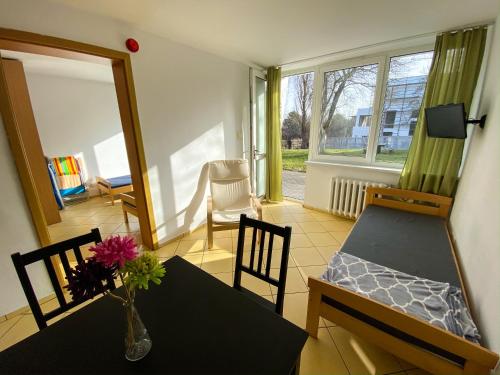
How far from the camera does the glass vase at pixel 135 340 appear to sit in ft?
2.30

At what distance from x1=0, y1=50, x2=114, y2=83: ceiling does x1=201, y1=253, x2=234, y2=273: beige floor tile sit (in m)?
3.20

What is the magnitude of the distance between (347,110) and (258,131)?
1.41 m

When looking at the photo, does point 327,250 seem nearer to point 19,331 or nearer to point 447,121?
point 447,121

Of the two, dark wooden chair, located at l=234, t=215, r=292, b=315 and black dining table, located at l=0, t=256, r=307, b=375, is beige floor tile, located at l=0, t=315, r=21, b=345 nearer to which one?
black dining table, located at l=0, t=256, r=307, b=375

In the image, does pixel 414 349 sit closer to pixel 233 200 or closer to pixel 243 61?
pixel 233 200

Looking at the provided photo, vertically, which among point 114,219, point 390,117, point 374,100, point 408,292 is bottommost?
point 114,219

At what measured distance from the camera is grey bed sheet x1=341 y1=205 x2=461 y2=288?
4.89 ft

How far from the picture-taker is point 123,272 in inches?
26.7

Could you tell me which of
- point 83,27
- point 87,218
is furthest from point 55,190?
point 83,27

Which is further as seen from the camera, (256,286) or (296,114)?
(296,114)

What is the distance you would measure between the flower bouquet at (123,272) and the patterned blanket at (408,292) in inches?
44.3

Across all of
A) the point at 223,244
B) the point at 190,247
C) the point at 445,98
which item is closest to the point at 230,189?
the point at 223,244

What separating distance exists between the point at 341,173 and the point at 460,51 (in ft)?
5.61

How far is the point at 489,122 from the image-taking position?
1623mm
